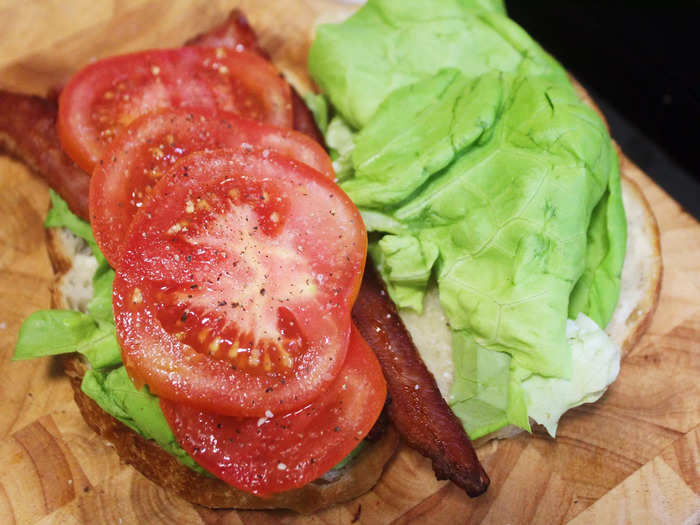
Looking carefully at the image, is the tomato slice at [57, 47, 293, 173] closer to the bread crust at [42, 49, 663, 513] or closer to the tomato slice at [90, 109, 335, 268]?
the tomato slice at [90, 109, 335, 268]

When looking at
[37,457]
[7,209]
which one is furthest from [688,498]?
[7,209]

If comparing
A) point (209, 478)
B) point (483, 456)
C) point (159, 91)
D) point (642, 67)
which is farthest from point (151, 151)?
point (642, 67)

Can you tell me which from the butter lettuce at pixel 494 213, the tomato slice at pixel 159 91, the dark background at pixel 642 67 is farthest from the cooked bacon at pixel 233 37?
the dark background at pixel 642 67

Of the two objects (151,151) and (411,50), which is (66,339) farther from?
(411,50)

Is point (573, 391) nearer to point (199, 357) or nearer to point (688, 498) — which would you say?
point (688, 498)

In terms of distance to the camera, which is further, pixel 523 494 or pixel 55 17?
pixel 55 17

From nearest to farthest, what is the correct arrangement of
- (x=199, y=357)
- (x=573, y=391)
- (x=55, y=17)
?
(x=199, y=357)
(x=573, y=391)
(x=55, y=17)

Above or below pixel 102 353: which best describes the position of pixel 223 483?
below
